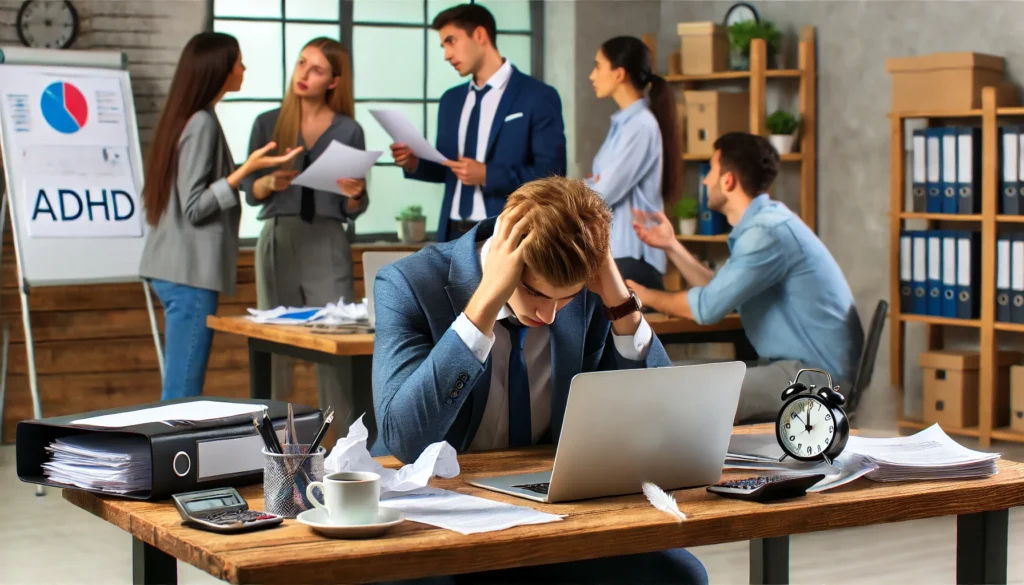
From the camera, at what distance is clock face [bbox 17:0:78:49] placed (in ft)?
A: 18.9

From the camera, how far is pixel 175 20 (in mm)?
6098

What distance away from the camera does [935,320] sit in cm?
572

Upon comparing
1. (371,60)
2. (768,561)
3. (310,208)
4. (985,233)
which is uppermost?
(371,60)

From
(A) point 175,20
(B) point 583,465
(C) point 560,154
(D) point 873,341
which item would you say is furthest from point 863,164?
(B) point 583,465

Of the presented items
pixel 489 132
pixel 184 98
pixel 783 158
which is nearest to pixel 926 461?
pixel 489 132

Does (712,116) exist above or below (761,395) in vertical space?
above

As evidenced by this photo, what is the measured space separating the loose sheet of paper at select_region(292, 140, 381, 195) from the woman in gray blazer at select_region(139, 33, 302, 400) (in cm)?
→ 13

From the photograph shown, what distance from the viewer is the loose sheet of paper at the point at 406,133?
14.2 feet

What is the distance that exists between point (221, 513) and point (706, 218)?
5.37 m

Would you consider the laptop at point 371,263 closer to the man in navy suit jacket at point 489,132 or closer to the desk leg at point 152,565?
the man in navy suit jacket at point 489,132

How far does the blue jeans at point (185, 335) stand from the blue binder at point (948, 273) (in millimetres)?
3165

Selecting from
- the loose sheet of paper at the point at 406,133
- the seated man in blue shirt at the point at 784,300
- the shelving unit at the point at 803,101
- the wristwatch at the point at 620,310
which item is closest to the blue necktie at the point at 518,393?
the wristwatch at the point at 620,310

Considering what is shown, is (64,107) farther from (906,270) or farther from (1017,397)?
(1017,397)

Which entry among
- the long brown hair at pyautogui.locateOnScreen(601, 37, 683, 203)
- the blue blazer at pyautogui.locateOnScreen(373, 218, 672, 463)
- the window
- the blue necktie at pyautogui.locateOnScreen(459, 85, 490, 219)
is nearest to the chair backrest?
the long brown hair at pyautogui.locateOnScreen(601, 37, 683, 203)
